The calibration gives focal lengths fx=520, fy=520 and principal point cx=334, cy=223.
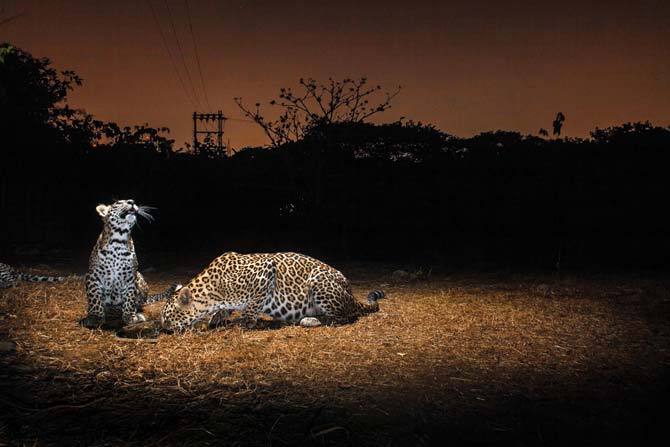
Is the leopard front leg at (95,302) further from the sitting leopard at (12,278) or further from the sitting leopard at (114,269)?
the sitting leopard at (12,278)

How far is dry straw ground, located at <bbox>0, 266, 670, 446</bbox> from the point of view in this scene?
378 centimetres

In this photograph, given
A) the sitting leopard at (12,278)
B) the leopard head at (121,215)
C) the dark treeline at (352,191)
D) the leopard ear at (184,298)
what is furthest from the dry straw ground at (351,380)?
the dark treeline at (352,191)

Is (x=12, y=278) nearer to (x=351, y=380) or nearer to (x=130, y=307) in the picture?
(x=130, y=307)

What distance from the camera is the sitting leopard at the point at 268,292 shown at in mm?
6488

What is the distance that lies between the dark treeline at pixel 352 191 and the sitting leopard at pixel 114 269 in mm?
7603

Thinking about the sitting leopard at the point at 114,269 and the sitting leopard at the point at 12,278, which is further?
the sitting leopard at the point at 12,278

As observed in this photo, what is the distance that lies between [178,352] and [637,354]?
4957 mm

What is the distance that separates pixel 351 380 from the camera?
4832 millimetres

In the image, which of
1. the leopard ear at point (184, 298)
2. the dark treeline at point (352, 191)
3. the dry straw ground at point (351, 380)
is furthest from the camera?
the dark treeline at point (352, 191)

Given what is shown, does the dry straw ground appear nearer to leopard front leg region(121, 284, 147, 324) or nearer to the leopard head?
leopard front leg region(121, 284, 147, 324)

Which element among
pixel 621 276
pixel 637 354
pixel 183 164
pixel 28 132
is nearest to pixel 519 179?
pixel 621 276

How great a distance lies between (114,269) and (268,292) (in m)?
2.00

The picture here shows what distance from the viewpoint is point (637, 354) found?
5.70m

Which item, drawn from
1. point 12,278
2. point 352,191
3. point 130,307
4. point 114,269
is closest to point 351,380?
point 130,307
